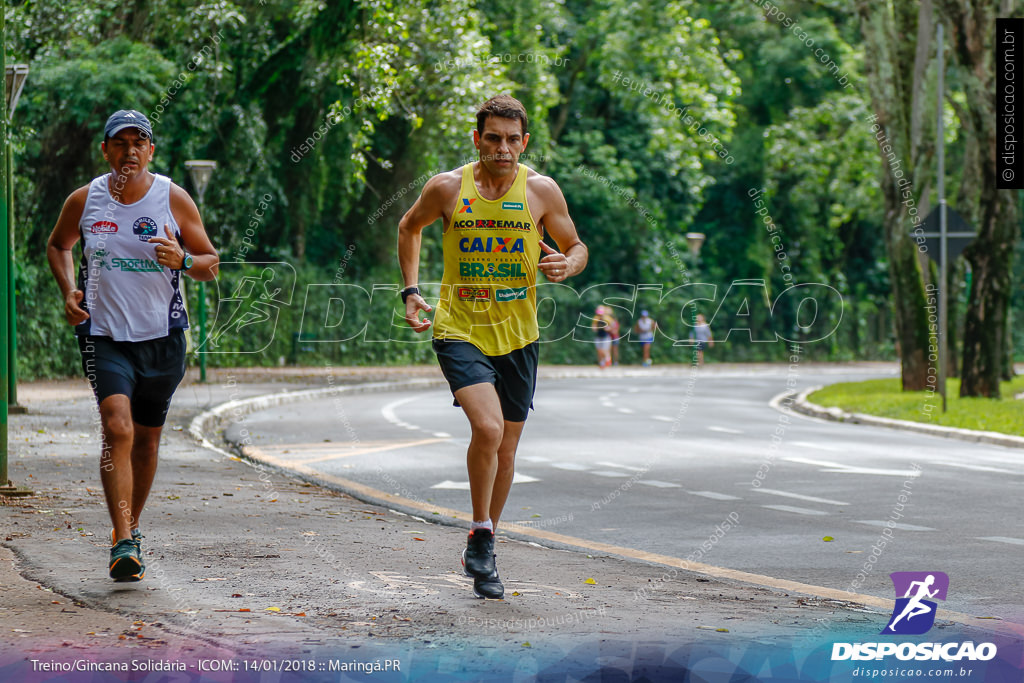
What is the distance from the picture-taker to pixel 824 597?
6520 millimetres

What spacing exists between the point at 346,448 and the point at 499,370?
8.20 meters

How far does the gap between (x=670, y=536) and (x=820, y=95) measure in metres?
39.3

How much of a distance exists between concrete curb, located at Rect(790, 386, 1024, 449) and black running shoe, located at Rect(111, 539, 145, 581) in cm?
1195

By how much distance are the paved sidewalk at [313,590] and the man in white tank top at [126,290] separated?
511 mm

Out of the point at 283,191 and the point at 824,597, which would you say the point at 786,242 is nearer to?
the point at 283,191

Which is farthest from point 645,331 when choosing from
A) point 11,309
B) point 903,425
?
point 11,309

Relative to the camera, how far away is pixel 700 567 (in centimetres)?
759

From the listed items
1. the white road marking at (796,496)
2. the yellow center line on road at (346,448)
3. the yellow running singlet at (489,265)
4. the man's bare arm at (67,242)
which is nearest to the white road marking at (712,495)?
the white road marking at (796,496)

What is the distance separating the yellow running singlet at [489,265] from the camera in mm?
6344

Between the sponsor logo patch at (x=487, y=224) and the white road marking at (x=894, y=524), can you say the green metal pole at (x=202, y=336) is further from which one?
the sponsor logo patch at (x=487, y=224)

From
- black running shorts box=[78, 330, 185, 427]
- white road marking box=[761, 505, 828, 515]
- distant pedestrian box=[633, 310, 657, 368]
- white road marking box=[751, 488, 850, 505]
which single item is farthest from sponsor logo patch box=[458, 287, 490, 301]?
distant pedestrian box=[633, 310, 657, 368]

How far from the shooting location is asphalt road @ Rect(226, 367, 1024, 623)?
26.0 feet

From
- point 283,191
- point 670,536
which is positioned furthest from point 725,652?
point 283,191

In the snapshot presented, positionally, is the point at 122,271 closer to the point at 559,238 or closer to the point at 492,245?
the point at 492,245
